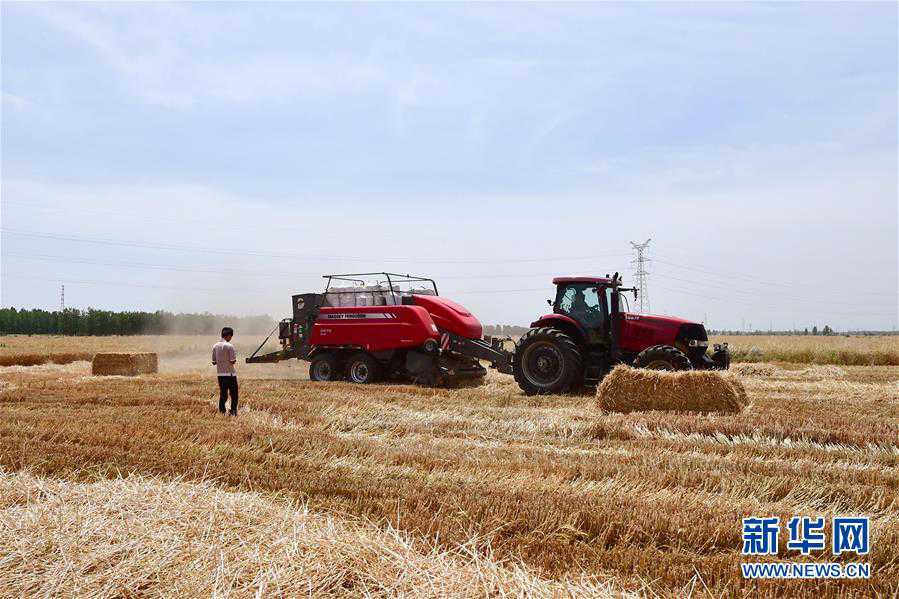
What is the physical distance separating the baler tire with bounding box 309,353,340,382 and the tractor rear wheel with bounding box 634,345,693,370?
24.1 ft

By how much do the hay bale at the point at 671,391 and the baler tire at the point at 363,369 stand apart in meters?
6.55

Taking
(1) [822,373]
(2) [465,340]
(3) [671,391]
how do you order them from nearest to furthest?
(3) [671,391] → (2) [465,340] → (1) [822,373]

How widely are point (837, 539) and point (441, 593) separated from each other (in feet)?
8.00

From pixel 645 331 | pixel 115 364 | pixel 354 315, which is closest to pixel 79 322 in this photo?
pixel 115 364

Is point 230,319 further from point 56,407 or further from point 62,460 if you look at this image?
point 62,460

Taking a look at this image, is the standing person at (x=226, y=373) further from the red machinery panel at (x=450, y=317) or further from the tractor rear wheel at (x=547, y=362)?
the red machinery panel at (x=450, y=317)

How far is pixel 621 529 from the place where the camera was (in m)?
4.20

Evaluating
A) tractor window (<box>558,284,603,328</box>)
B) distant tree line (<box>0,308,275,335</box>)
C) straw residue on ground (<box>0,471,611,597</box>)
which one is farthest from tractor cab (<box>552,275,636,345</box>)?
distant tree line (<box>0,308,275,335</box>)

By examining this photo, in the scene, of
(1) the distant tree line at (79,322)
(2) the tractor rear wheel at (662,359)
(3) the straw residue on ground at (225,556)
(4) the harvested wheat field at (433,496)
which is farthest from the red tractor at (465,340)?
(1) the distant tree line at (79,322)

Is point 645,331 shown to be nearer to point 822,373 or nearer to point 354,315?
point 354,315

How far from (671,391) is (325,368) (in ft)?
28.6

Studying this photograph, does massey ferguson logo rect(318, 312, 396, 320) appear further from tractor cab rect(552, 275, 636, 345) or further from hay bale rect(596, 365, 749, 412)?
hay bale rect(596, 365, 749, 412)

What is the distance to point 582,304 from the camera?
1313cm

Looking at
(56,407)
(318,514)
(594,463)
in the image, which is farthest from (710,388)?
(56,407)
